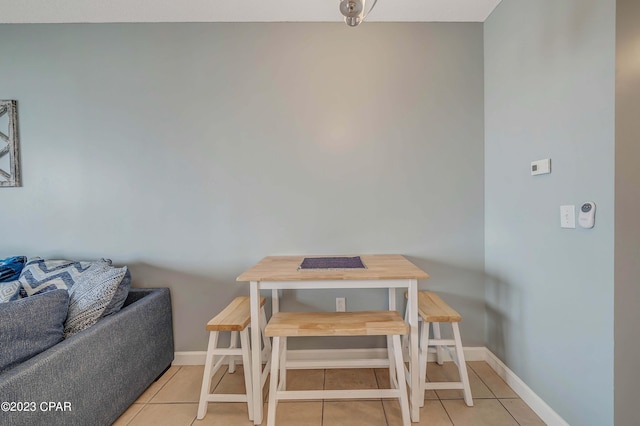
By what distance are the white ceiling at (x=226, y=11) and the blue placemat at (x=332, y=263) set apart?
1.67 metres

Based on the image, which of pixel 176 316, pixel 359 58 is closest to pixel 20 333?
pixel 176 316

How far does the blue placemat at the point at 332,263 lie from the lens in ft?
5.42

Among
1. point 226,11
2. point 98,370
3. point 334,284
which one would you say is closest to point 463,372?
point 334,284

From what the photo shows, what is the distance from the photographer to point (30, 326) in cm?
120

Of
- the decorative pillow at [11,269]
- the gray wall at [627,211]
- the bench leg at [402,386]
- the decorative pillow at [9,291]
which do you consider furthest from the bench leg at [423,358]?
the decorative pillow at [11,269]

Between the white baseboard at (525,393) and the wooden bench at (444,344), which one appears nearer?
the white baseboard at (525,393)

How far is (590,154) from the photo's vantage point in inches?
47.9

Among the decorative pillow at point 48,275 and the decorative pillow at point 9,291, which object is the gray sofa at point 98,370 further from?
the decorative pillow at point 9,291

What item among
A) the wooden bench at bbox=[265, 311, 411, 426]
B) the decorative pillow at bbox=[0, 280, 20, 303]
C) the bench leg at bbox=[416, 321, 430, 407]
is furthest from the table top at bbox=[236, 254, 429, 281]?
the decorative pillow at bbox=[0, 280, 20, 303]

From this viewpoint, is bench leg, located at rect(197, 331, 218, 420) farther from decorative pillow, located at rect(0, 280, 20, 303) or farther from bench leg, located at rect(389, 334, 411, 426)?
decorative pillow, located at rect(0, 280, 20, 303)

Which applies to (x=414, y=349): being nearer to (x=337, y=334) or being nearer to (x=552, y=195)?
(x=337, y=334)

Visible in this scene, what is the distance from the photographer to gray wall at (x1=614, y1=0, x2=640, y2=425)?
1.11 metres

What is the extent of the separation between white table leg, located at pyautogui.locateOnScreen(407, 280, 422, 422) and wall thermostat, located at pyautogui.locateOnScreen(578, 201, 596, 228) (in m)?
0.76

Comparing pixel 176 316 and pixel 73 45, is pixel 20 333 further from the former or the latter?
pixel 73 45
